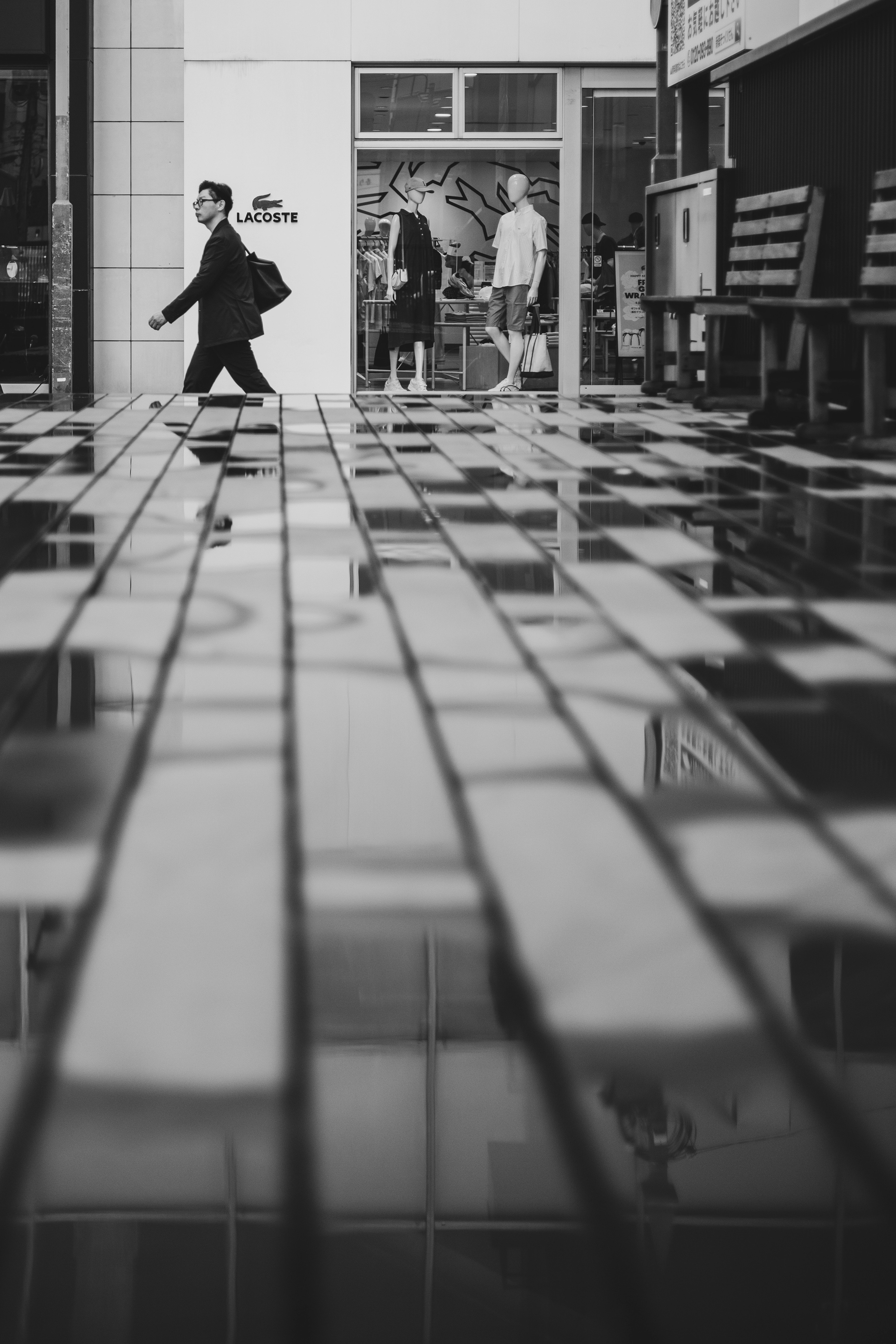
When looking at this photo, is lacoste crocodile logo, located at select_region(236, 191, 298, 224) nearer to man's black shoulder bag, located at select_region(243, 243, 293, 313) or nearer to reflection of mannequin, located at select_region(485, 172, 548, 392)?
reflection of mannequin, located at select_region(485, 172, 548, 392)

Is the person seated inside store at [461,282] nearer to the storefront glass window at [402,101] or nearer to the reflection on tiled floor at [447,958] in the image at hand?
the storefront glass window at [402,101]

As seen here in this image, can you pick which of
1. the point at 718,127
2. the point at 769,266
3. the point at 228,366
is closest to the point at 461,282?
the point at 718,127

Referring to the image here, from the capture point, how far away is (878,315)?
23.9 ft

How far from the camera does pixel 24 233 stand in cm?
1669

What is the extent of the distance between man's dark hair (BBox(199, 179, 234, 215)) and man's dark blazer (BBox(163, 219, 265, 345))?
0.34 feet

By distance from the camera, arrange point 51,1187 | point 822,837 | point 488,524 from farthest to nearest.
Result: point 488,524 → point 822,837 → point 51,1187

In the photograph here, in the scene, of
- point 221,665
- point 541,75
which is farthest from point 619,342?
point 221,665

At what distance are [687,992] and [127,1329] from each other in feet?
2.58

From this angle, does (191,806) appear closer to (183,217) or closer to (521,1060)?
(521,1060)

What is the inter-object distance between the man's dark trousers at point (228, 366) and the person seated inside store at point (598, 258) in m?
5.29

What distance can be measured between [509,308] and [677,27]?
4.02 m

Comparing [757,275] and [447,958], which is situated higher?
[757,275]

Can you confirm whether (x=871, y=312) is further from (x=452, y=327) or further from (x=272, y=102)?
(x=272, y=102)

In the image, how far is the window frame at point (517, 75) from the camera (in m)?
16.4
